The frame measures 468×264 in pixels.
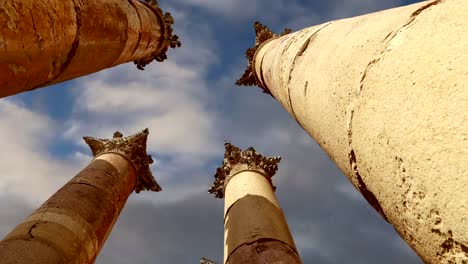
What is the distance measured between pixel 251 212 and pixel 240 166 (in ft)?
13.5

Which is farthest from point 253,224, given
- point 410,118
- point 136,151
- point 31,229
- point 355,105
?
point 410,118

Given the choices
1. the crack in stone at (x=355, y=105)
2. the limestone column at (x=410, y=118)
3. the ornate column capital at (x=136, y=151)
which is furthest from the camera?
the ornate column capital at (x=136, y=151)

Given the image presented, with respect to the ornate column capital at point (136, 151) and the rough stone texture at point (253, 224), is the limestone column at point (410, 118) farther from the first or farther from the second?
the ornate column capital at point (136, 151)

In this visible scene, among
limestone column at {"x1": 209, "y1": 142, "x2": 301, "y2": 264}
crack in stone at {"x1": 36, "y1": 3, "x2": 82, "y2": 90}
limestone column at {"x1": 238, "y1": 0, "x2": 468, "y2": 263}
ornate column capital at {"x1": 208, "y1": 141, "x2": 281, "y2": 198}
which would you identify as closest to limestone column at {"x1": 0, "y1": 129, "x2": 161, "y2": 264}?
ornate column capital at {"x1": 208, "y1": 141, "x2": 281, "y2": 198}

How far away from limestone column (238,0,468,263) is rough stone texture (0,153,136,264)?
5991mm

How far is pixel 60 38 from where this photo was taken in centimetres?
667

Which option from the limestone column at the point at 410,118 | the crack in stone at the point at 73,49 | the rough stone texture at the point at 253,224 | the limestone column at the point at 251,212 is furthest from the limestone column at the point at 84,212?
the limestone column at the point at 410,118

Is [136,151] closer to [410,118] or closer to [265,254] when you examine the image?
[265,254]

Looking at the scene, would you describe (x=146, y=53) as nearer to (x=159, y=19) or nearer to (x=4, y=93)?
(x=159, y=19)

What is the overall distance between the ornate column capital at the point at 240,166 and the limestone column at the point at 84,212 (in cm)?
215

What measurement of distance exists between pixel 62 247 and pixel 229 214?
4.09m

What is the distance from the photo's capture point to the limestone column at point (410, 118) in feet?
8.72

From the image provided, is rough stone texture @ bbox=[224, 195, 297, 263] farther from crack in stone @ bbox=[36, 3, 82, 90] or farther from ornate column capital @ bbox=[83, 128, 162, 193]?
crack in stone @ bbox=[36, 3, 82, 90]

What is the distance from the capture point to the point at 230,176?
14.0 metres
